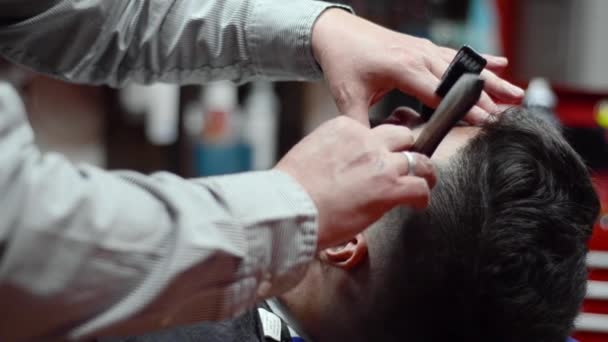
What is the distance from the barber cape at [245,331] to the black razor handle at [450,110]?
511 millimetres

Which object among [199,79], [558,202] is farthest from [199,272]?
[199,79]

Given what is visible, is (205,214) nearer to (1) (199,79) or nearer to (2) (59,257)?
(2) (59,257)

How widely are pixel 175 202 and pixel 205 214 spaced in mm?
34

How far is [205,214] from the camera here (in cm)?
89

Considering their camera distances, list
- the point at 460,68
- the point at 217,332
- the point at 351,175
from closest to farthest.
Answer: the point at 351,175, the point at 460,68, the point at 217,332

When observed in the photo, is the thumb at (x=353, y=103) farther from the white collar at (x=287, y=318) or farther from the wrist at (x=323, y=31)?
the white collar at (x=287, y=318)

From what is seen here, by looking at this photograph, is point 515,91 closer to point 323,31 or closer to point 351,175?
point 323,31

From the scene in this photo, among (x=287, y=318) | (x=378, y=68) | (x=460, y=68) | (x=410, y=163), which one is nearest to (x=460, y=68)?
(x=460, y=68)

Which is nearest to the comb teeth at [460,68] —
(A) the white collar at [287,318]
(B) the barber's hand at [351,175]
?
(B) the barber's hand at [351,175]

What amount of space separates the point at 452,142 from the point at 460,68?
6.1 inches

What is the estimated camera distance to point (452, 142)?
1288mm

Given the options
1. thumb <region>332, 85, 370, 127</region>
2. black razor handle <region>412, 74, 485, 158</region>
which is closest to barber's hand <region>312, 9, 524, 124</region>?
thumb <region>332, 85, 370, 127</region>

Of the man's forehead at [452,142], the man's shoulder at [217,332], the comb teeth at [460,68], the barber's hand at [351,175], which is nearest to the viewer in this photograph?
the barber's hand at [351,175]

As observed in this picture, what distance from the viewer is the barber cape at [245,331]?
1.41 m
